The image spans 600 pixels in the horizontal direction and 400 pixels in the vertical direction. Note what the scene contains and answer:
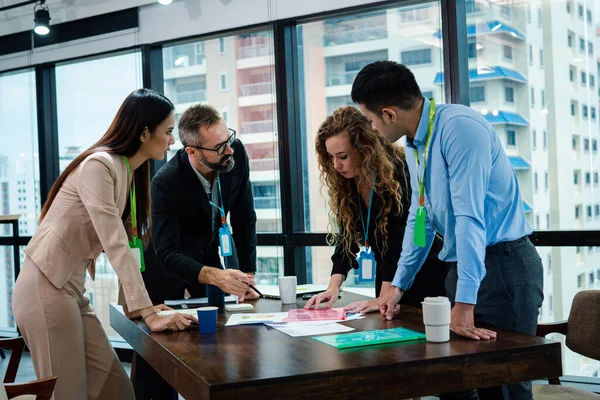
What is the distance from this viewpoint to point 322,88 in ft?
16.4

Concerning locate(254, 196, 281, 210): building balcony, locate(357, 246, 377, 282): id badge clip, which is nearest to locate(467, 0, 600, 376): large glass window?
locate(254, 196, 281, 210): building balcony

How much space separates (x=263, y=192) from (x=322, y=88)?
90 cm

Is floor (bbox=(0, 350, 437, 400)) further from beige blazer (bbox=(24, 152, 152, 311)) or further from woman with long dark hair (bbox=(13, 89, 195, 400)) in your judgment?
beige blazer (bbox=(24, 152, 152, 311))

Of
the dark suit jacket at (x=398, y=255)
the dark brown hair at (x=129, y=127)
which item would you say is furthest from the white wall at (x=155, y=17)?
the dark brown hair at (x=129, y=127)

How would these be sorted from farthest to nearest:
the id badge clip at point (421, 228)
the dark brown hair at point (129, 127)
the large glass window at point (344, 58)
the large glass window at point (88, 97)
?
1. the large glass window at point (88, 97)
2. the large glass window at point (344, 58)
3. the dark brown hair at point (129, 127)
4. the id badge clip at point (421, 228)

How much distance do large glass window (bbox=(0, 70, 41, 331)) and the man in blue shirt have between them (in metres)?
4.92

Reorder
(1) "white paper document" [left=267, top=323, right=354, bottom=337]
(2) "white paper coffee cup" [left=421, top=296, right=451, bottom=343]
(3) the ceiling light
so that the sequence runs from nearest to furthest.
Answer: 1. (2) "white paper coffee cup" [left=421, top=296, right=451, bottom=343]
2. (1) "white paper document" [left=267, top=323, right=354, bottom=337]
3. (3) the ceiling light

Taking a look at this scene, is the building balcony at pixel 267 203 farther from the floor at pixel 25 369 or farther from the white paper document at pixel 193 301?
the white paper document at pixel 193 301

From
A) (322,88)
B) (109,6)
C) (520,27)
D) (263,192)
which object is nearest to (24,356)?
(263,192)

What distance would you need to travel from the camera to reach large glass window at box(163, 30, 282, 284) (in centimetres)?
509

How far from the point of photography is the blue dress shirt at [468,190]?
1.86 m

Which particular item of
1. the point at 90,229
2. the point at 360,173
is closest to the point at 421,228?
the point at 360,173

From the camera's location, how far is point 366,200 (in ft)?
9.05

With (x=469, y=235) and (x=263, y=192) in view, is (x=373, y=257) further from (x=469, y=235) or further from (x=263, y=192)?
(x=263, y=192)
